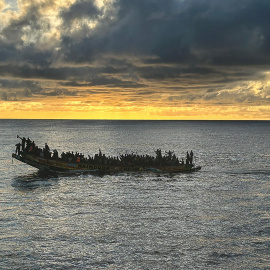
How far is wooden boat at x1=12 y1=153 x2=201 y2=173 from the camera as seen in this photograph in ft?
194

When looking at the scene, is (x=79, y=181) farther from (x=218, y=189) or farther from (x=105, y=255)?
(x=105, y=255)

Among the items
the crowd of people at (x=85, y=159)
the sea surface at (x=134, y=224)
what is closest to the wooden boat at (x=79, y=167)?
the crowd of people at (x=85, y=159)

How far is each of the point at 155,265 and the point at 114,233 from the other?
626 centimetres

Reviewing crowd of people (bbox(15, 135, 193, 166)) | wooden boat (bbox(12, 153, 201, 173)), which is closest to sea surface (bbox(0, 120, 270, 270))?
wooden boat (bbox(12, 153, 201, 173))

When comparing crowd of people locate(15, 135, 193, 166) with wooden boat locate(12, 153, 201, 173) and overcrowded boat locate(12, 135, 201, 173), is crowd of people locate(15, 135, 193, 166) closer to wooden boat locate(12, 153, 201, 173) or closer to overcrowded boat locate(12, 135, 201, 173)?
overcrowded boat locate(12, 135, 201, 173)

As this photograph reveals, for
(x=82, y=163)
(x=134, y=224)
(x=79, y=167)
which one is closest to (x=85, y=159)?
(x=82, y=163)

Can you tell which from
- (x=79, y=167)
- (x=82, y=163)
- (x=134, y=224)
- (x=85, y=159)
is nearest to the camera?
(x=134, y=224)

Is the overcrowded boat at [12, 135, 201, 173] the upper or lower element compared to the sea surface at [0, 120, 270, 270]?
upper

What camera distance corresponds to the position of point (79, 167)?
60.1 m

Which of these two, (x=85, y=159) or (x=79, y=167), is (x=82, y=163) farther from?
(x=85, y=159)

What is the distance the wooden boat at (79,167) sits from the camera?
194ft

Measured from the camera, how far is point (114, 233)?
29188mm

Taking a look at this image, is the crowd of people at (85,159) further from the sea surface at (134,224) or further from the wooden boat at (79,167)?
the sea surface at (134,224)

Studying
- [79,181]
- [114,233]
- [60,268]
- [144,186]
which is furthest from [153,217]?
[79,181]
